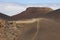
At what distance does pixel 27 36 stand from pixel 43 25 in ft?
0.74

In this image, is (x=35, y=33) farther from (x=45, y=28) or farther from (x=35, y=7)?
(x=35, y=7)

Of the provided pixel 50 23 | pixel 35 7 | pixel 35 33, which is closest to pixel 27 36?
pixel 35 33

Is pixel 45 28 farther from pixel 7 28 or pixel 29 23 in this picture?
pixel 7 28

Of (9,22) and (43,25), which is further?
(9,22)

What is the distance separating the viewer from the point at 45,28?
2.75m

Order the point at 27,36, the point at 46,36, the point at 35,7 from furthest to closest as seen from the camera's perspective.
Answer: the point at 35,7, the point at 27,36, the point at 46,36

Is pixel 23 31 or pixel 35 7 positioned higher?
pixel 35 7

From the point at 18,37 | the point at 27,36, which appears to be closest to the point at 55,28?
the point at 27,36

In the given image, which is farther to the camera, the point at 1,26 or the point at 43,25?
the point at 1,26

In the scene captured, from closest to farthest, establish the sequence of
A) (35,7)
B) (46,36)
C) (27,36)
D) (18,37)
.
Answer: (46,36) < (27,36) < (18,37) < (35,7)

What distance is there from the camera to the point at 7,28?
126 inches

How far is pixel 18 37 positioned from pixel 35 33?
0.41 metres

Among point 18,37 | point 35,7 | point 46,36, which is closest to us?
point 46,36

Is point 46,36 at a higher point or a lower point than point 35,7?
lower
